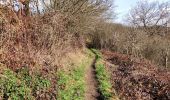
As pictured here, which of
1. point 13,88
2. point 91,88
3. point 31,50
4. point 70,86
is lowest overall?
point 91,88

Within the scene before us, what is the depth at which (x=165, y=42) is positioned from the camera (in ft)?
142

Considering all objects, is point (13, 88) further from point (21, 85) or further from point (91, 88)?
point (91, 88)

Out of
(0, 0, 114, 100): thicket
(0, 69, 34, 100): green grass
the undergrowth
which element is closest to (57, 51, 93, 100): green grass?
(0, 0, 114, 100): thicket

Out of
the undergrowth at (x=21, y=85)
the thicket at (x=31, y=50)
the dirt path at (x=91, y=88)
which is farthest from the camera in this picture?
the dirt path at (x=91, y=88)

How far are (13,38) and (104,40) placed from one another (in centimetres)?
4099

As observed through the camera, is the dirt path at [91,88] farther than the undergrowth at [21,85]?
Yes

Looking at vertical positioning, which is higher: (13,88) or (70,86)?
(13,88)

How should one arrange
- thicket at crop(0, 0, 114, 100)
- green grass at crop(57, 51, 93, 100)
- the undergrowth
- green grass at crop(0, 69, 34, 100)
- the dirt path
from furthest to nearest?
the dirt path → green grass at crop(57, 51, 93, 100) → thicket at crop(0, 0, 114, 100) → the undergrowth → green grass at crop(0, 69, 34, 100)

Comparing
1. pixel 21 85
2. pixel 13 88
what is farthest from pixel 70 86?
pixel 13 88

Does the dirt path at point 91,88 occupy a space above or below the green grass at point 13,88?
below

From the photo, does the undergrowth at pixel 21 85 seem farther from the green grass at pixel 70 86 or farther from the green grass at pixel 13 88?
the green grass at pixel 70 86

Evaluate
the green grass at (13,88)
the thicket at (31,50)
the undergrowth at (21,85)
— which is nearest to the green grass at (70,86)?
the thicket at (31,50)

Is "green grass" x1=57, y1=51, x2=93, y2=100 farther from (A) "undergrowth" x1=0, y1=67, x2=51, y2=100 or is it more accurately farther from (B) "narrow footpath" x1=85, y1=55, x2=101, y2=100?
(A) "undergrowth" x1=0, y1=67, x2=51, y2=100

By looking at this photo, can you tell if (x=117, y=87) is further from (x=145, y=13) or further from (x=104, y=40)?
(x=145, y=13)
